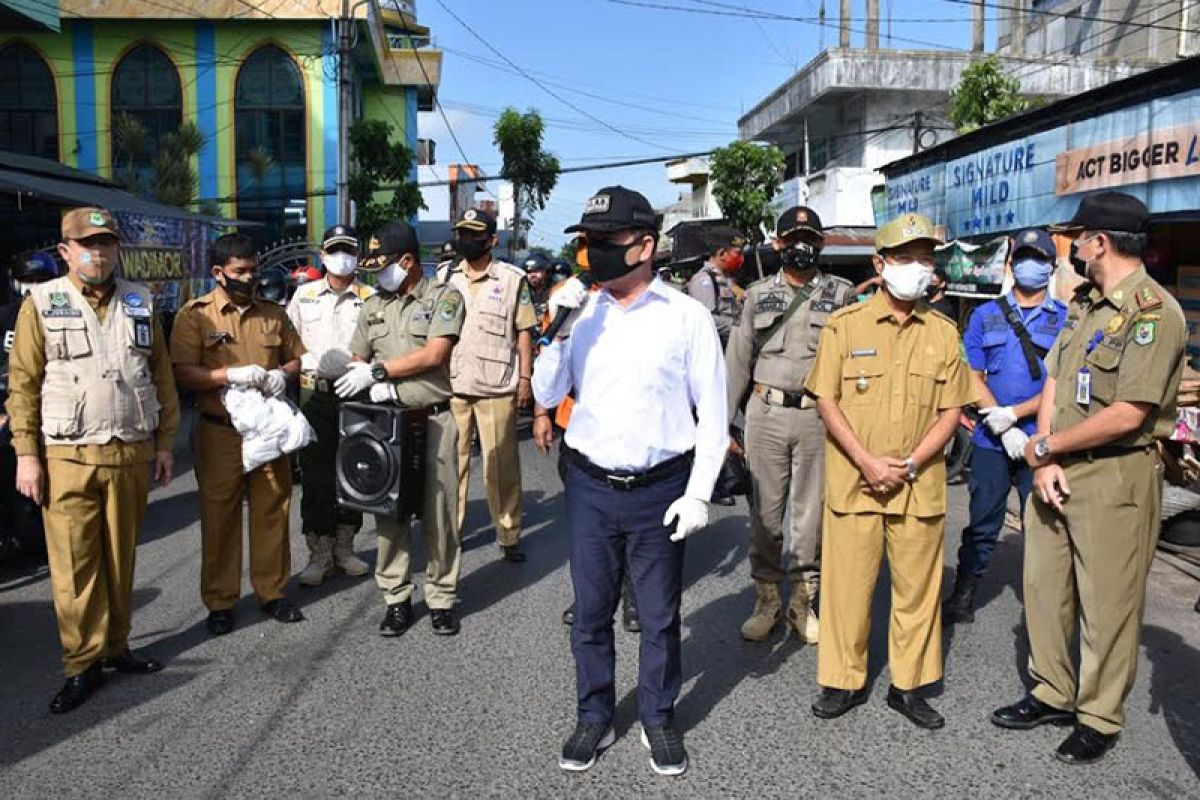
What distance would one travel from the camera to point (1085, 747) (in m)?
3.62

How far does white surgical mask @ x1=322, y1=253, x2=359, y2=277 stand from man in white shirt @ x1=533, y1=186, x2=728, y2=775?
2591mm

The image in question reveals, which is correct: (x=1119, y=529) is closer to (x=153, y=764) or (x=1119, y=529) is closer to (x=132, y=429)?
(x=153, y=764)

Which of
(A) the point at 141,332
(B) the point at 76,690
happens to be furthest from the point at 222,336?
(B) the point at 76,690

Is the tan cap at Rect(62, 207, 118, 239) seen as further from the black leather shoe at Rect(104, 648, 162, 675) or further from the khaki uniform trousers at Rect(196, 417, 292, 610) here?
the black leather shoe at Rect(104, 648, 162, 675)

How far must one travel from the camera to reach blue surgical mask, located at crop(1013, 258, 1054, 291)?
205 inches

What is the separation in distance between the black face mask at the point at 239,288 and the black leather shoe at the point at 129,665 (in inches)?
69.2

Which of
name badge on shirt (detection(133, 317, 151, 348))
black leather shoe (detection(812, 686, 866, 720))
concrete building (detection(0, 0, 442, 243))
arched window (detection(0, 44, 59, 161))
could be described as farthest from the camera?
arched window (detection(0, 44, 59, 161))

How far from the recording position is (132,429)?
433 centimetres

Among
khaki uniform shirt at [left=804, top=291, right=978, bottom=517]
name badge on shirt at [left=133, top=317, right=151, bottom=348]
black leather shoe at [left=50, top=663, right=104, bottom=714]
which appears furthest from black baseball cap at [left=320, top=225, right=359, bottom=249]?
khaki uniform shirt at [left=804, top=291, right=978, bottom=517]

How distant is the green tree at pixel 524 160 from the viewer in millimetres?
34781

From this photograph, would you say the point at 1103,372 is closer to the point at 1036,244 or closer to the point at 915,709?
the point at 915,709

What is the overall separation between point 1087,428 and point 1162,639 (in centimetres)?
206

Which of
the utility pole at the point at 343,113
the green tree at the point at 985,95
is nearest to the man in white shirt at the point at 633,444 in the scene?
the green tree at the point at 985,95

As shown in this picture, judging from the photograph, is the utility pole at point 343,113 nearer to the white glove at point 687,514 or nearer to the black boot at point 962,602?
the black boot at point 962,602
